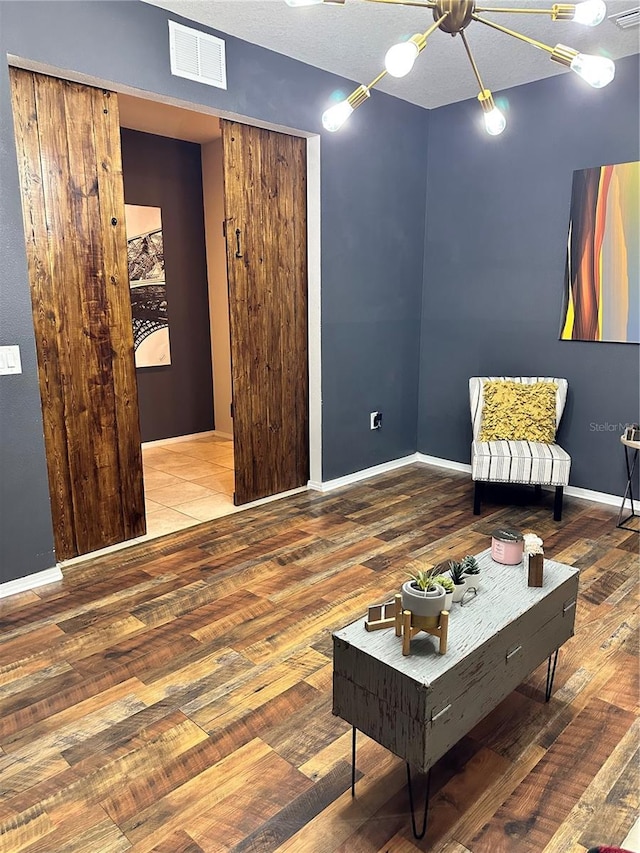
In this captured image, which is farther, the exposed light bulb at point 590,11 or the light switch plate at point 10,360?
the light switch plate at point 10,360

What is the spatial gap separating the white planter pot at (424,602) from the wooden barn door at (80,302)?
6.97 feet

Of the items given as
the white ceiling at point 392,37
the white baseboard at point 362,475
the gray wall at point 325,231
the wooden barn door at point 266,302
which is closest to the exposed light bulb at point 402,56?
the white ceiling at point 392,37

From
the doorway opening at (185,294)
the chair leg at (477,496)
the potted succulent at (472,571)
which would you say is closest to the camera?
the potted succulent at (472,571)

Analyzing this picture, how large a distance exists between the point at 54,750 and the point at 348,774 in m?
0.93

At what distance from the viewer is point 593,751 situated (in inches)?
72.1

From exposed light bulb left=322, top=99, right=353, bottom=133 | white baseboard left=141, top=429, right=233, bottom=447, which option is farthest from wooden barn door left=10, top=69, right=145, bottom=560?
white baseboard left=141, top=429, right=233, bottom=447

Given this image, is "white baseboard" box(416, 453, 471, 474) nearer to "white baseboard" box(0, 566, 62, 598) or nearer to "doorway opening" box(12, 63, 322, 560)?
"doorway opening" box(12, 63, 322, 560)

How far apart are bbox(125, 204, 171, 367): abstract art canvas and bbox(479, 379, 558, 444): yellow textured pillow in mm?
3117

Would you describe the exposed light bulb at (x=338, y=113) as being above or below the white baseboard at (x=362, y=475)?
above

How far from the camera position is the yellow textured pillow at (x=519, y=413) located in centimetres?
392

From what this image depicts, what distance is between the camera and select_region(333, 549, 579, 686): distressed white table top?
148 centimetres

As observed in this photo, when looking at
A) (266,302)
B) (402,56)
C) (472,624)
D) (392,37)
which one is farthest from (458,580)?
(392,37)

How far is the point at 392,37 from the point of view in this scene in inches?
128

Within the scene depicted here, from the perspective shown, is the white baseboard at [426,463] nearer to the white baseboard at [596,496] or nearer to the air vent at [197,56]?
the white baseboard at [596,496]
